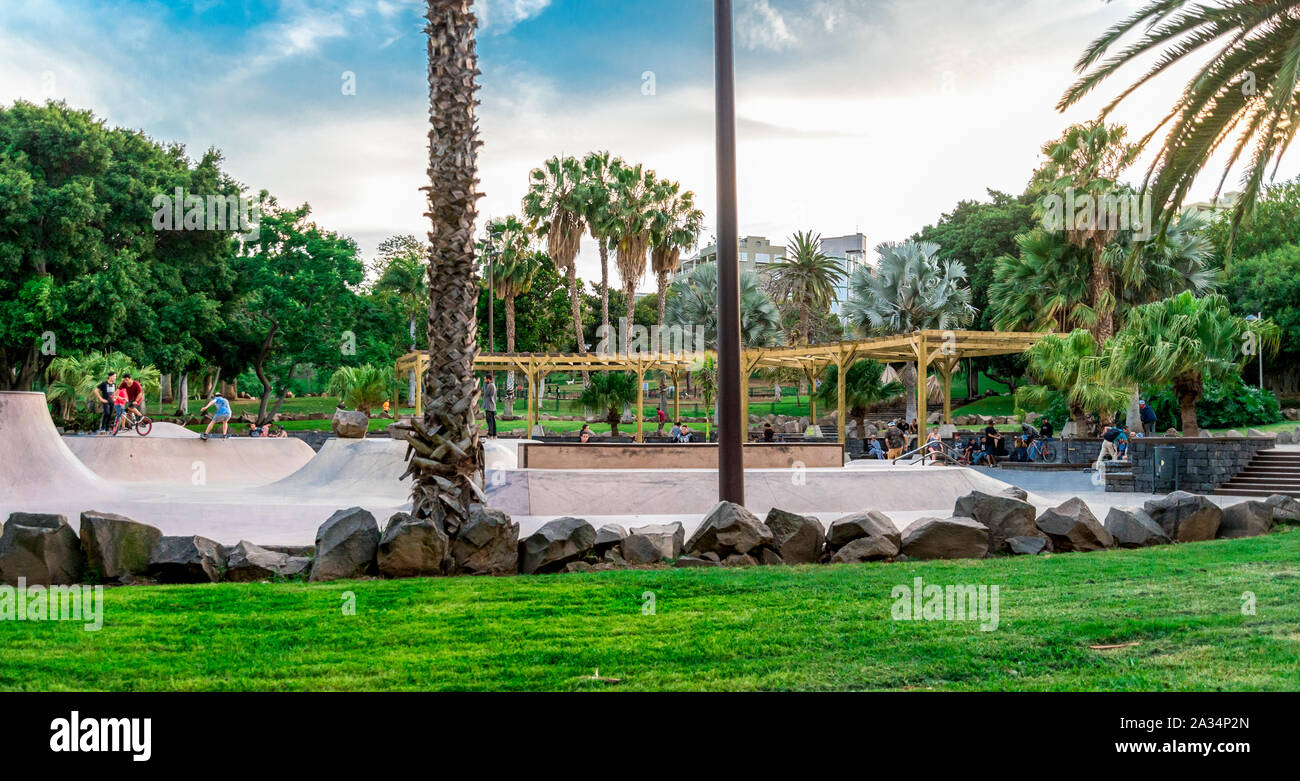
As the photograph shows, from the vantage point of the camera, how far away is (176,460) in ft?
61.0

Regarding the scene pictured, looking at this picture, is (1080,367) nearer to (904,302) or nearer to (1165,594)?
(904,302)

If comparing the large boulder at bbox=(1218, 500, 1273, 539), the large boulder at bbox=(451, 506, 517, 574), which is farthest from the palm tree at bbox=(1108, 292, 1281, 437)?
the large boulder at bbox=(451, 506, 517, 574)

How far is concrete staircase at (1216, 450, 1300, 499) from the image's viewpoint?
57.1ft

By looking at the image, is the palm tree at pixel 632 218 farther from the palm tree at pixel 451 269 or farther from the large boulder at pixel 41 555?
the large boulder at pixel 41 555

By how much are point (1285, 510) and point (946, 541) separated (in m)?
5.49

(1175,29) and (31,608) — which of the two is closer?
(31,608)

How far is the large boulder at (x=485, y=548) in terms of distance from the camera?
296 inches

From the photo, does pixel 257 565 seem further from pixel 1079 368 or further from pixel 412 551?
pixel 1079 368

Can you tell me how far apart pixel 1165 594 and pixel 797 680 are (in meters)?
3.48

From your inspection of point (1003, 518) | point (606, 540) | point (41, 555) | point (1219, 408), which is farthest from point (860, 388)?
point (41, 555)

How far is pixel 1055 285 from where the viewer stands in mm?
29688

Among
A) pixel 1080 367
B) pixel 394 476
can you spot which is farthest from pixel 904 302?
pixel 394 476

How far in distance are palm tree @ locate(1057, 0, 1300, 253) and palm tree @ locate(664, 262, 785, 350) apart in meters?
35.1

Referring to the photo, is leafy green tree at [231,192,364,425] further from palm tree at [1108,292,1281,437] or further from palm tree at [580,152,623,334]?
palm tree at [1108,292,1281,437]
